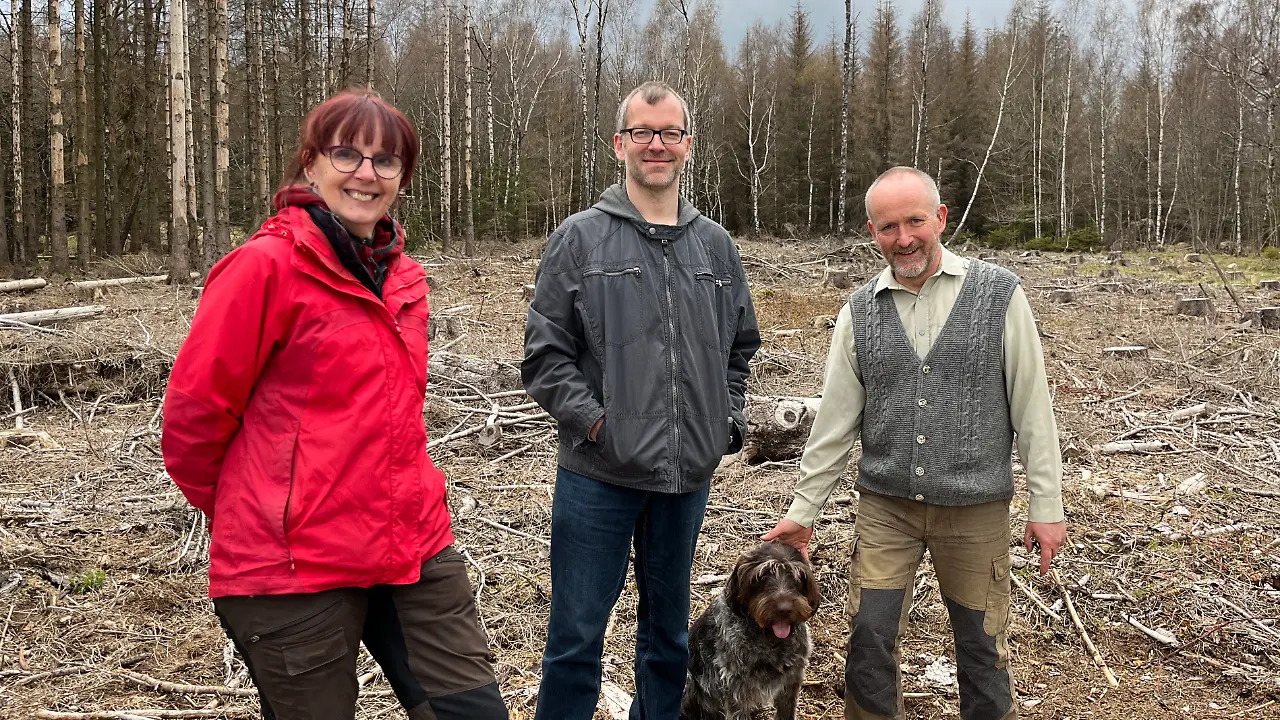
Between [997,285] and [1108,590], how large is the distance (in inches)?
108

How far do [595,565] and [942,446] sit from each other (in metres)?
1.30

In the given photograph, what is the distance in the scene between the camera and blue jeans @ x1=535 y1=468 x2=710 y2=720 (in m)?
2.89

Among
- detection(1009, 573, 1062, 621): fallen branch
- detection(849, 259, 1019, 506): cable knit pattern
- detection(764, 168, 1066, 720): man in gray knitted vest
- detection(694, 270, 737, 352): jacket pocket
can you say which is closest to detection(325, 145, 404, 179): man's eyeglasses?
detection(694, 270, 737, 352): jacket pocket

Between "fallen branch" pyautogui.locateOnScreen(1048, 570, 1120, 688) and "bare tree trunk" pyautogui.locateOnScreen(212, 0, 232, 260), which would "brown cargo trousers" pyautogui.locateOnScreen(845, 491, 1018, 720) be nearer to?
"fallen branch" pyautogui.locateOnScreen(1048, 570, 1120, 688)

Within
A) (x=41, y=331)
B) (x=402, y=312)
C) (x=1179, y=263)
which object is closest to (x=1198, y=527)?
(x=402, y=312)

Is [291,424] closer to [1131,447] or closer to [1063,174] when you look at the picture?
[1131,447]

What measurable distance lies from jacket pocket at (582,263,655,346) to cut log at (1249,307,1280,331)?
479 inches

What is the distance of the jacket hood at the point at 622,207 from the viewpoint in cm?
293

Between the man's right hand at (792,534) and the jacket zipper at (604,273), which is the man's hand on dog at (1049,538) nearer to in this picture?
the man's right hand at (792,534)

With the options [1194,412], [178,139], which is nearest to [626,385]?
[1194,412]

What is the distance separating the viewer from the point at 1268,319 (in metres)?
11.5

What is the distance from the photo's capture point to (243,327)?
77.1 inches

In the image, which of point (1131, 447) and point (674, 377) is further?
point (1131, 447)

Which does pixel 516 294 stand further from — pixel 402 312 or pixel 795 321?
pixel 402 312
